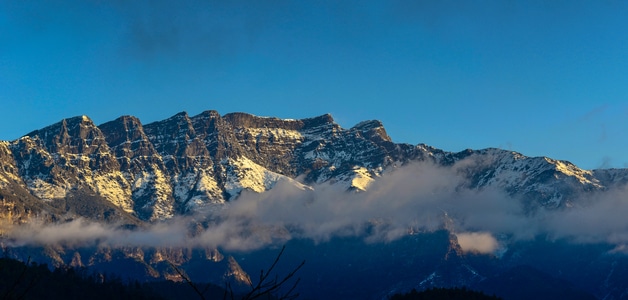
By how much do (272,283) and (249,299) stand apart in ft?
2.96

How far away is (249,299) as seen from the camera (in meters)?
13.9

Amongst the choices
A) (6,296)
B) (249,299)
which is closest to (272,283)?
(249,299)

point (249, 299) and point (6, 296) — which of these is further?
point (6, 296)

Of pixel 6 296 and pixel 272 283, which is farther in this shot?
pixel 6 296

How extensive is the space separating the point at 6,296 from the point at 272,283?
487cm

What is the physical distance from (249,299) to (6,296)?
4256 mm

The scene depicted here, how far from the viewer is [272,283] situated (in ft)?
43.3

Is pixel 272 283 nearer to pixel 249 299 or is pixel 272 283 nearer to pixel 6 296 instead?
pixel 249 299

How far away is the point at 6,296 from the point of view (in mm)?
14914
